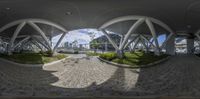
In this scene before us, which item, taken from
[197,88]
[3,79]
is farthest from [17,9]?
[197,88]

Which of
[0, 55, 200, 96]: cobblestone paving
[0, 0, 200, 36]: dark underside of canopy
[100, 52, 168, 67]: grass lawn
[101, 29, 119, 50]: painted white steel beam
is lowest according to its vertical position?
[0, 55, 200, 96]: cobblestone paving

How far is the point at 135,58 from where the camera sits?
12.6ft

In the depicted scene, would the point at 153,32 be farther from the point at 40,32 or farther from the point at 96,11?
the point at 40,32

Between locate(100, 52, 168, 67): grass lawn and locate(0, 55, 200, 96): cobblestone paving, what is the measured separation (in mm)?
127

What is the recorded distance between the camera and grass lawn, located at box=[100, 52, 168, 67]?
3.72 meters

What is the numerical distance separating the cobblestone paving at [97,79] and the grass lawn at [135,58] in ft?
0.42

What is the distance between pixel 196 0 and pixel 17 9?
3294 millimetres

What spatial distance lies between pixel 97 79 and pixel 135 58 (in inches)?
30.9

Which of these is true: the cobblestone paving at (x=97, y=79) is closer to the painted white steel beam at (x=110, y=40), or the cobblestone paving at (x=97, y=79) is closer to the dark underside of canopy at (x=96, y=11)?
the painted white steel beam at (x=110, y=40)

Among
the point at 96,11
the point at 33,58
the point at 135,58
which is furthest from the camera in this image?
the point at 96,11

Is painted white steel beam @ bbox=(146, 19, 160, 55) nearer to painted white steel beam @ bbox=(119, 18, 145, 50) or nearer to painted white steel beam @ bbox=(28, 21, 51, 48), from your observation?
painted white steel beam @ bbox=(119, 18, 145, 50)

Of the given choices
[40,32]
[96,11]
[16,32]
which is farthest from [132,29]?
[16,32]

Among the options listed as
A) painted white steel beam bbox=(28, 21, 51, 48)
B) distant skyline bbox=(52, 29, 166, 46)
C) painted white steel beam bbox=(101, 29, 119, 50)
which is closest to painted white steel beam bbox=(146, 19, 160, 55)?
distant skyline bbox=(52, 29, 166, 46)

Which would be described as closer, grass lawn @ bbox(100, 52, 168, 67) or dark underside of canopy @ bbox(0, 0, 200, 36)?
grass lawn @ bbox(100, 52, 168, 67)
